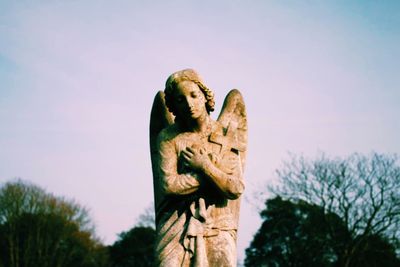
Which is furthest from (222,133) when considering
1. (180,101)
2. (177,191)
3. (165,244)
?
(165,244)

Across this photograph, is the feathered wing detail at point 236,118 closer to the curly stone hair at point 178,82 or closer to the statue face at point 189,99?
the curly stone hair at point 178,82

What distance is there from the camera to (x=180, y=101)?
573 cm

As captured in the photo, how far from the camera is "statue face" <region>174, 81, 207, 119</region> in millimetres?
5660

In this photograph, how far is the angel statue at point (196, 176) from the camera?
5.23m

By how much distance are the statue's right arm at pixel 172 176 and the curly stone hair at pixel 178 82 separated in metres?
0.52

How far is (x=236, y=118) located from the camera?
6.20 meters

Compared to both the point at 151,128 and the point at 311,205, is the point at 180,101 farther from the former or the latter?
the point at 311,205

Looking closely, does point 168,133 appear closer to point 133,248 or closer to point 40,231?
point 40,231

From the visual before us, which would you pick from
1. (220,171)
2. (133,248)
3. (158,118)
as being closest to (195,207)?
(220,171)

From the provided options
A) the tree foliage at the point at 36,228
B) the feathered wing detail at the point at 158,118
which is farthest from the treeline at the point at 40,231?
the feathered wing detail at the point at 158,118

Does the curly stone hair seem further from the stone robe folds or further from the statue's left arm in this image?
the statue's left arm

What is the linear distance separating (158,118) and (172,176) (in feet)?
3.95

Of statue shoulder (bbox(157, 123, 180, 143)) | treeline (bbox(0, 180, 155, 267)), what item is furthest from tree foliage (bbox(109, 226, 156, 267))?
statue shoulder (bbox(157, 123, 180, 143))

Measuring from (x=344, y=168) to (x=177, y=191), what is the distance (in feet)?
102
